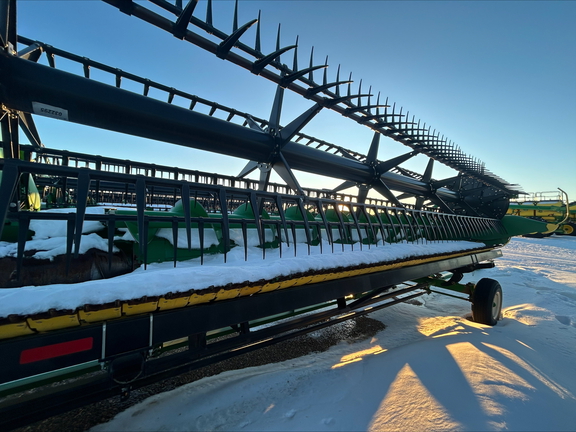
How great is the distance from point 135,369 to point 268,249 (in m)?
1.50

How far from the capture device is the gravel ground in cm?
214

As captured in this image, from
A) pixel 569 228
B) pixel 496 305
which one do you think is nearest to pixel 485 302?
pixel 496 305

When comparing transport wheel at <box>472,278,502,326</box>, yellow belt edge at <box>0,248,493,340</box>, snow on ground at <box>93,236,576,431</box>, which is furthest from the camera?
transport wheel at <box>472,278,502,326</box>

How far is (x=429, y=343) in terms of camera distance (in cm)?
322

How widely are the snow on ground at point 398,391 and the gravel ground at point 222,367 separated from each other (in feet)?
0.61

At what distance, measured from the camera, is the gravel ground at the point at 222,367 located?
2.14m

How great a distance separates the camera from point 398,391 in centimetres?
226

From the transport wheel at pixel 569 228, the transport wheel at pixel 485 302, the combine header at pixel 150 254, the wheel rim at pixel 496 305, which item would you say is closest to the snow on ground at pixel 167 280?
the combine header at pixel 150 254

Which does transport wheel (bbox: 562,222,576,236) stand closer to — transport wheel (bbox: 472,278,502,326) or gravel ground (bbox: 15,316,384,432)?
transport wheel (bbox: 472,278,502,326)

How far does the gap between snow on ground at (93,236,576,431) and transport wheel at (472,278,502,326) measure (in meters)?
0.41

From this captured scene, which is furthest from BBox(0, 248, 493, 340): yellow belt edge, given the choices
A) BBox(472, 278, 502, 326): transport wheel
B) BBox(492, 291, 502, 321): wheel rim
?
BBox(492, 291, 502, 321): wheel rim

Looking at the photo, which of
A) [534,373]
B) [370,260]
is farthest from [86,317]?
[534,373]

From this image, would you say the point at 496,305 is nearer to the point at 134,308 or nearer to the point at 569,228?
the point at 134,308

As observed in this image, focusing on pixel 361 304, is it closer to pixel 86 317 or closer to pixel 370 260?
pixel 370 260
